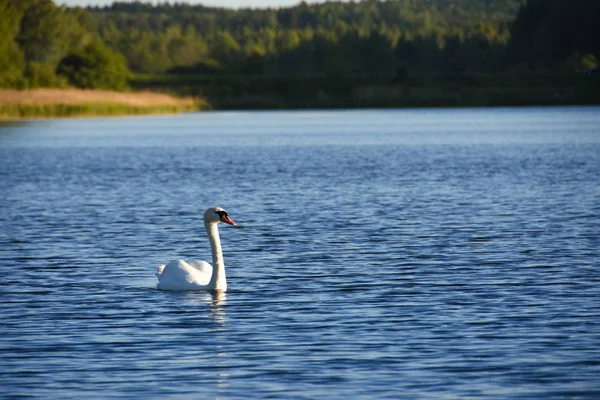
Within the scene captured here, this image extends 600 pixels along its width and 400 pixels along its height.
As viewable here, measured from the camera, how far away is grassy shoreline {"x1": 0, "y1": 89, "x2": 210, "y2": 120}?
76875mm

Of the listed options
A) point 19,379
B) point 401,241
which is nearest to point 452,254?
point 401,241

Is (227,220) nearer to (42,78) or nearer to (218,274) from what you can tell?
(218,274)

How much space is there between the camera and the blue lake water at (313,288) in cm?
1076

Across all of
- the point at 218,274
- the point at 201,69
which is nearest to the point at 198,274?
the point at 218,274

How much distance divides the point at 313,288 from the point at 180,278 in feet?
6.05

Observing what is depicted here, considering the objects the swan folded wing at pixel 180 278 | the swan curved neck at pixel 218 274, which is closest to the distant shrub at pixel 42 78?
the swan folded wing at pixel 180 278

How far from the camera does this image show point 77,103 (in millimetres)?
82312

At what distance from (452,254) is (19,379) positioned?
9.76 meters

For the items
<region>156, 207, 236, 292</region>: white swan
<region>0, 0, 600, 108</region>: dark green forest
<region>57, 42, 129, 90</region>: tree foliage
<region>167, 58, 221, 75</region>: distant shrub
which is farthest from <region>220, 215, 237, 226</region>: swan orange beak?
<region>167, 58, 221, 75</region>: distant shrub

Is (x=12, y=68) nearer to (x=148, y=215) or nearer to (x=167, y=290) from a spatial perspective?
(x=148, y=215)

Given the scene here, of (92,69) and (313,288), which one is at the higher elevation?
(92,69)

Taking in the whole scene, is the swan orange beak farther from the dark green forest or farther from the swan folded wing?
the dark green forest

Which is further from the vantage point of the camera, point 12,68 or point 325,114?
point 325,114

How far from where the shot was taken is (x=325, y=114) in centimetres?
11419
